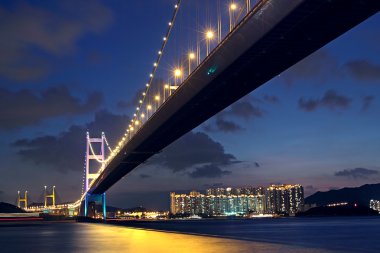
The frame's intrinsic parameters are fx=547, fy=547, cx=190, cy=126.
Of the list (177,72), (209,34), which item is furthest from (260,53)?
(177,72)

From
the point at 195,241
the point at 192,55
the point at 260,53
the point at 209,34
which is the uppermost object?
the point at 192,55

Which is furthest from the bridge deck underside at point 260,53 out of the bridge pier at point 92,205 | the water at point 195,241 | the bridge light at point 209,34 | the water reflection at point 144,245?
the bridge pier at point 92,205

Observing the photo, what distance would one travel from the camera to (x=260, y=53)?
70.2 ft

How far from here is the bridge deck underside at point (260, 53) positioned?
57.8 feet

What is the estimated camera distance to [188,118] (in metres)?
33.2

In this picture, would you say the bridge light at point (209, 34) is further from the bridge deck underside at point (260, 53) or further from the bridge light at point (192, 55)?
the bridge light at point (192, 55)

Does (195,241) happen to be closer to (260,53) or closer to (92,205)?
(260,53)

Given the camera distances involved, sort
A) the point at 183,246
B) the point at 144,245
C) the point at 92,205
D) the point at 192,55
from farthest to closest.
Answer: the point at 92,205 → the point at 192,55 → the point at 144,245 → the point at 183,246

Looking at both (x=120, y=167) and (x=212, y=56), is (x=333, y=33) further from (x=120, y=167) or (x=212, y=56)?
(x=120, y=167)

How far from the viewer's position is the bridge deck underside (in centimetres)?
1761

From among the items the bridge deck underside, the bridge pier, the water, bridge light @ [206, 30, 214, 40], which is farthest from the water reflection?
the bridge pier

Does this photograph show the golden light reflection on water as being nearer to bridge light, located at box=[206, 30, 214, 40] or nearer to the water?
the water

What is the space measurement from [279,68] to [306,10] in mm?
6121

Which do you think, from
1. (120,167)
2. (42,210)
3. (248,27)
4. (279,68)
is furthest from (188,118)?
(42,210)
